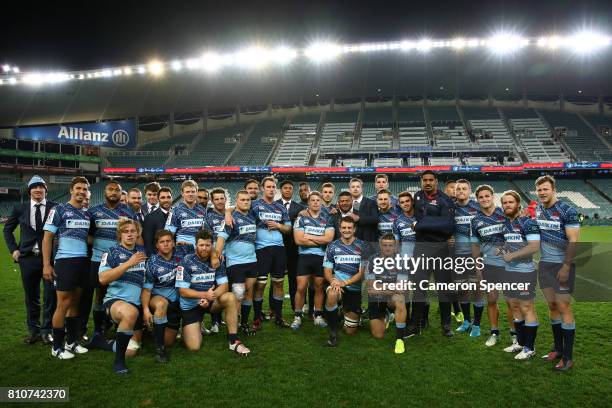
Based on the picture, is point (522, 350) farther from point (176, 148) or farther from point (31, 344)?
point (176, 148)

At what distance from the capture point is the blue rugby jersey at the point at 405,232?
217 inches

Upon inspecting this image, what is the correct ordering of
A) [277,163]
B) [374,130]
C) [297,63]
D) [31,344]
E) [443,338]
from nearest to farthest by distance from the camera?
[31,344], [443,338], [297,63], [277,163], [374,130]

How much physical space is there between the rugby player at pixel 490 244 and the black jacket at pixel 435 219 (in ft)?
1.15

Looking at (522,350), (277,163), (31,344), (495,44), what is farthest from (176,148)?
(522,350)

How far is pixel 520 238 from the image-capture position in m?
4.67

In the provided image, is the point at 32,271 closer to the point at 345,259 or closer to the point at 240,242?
the point at 240,242

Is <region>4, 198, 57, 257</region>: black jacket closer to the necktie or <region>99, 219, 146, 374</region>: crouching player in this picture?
the necktie

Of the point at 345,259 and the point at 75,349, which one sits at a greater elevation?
the point at 345,259

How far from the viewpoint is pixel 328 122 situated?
40.4m

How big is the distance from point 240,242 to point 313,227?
3.65 feet

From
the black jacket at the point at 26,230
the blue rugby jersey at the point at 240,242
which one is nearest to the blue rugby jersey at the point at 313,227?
the blue rugby jersey at the point at 240,242

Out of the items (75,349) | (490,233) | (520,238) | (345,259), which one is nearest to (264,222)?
(345,259)

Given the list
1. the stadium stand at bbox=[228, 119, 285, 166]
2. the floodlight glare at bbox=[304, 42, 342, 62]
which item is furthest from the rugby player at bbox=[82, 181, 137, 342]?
the stadium stand at bbox=[228, 119, 285, 166]

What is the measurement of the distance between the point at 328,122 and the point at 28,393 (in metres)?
38.4
